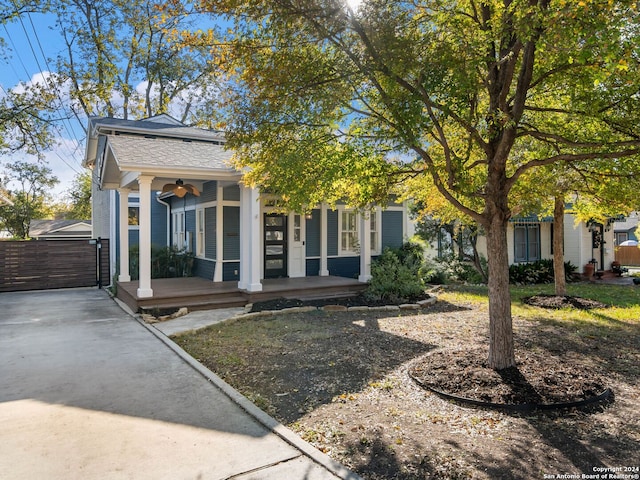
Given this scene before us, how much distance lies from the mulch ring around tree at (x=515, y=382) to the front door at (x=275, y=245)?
25.5ft

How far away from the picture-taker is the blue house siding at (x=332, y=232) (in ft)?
44.7

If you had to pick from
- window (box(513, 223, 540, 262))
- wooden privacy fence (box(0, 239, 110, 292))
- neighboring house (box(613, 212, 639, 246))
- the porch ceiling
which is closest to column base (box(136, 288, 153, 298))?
the porch ceiling

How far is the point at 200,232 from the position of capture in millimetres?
13430

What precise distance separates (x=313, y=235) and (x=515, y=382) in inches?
363

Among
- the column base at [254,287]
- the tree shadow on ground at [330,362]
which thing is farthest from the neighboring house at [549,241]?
the tree shadow on ground at [330,362]

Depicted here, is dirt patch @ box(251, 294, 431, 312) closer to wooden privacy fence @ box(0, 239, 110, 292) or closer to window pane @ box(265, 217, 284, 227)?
window pane @ box(265, 217, 284, 227)

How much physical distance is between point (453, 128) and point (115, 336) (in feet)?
21.3

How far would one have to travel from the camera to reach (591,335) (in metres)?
7.31

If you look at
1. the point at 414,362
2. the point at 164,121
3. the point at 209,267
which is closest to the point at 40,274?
the point at 209,267

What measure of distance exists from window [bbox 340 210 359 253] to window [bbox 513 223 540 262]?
8.02m

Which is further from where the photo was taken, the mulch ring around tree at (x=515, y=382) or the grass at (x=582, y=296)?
the grass at (x=582, y=296)

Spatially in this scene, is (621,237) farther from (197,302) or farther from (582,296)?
(197,302)

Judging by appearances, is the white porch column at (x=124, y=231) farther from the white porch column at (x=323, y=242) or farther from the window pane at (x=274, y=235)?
the white porch column at (x=323, y=242)

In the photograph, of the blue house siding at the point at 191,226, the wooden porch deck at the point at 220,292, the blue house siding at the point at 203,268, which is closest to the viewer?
the wooden porch deck at the point at 220,292
